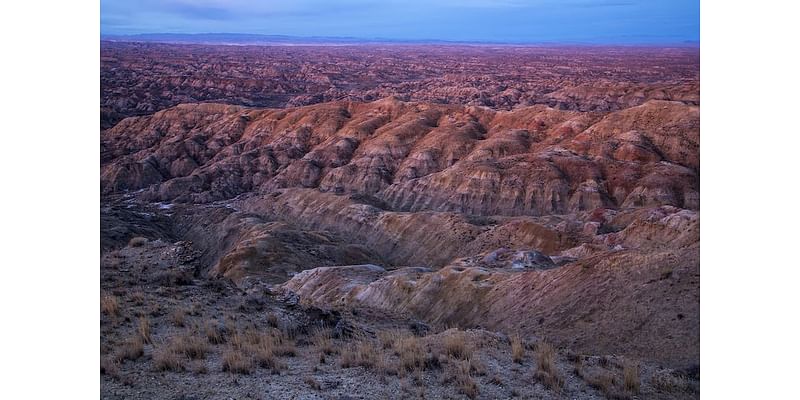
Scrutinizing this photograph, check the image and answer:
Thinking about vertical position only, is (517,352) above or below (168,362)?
below

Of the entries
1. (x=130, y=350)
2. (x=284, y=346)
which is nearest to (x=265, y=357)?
(x=284, y=346)

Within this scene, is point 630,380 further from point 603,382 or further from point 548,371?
point 548,371

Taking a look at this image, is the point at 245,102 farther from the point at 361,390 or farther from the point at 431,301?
the point at 361,390

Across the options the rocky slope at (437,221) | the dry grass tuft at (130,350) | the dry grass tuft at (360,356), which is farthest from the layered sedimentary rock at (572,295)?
the dry grass tuft at (130,350)

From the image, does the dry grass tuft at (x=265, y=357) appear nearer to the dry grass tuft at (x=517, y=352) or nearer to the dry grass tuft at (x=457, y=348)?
the dry grass tuft at (x=457, y=348)

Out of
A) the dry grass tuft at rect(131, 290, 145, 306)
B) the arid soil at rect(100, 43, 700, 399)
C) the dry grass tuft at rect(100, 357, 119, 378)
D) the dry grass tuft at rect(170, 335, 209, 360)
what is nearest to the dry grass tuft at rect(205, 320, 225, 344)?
the arid soil at rect(100, 43, 700, 399)
